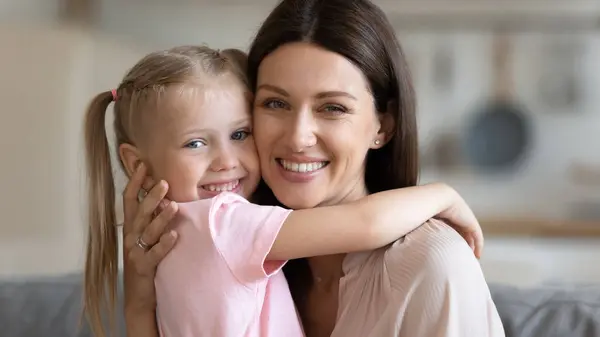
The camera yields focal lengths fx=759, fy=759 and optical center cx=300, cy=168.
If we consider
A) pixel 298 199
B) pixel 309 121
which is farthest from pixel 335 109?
pixel 298 199

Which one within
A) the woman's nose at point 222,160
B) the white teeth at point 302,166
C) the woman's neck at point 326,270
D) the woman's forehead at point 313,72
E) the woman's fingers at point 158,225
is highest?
the woman's forehead at point 313,72

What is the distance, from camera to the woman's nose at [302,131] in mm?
1229

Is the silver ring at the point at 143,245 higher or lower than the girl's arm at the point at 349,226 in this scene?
lower

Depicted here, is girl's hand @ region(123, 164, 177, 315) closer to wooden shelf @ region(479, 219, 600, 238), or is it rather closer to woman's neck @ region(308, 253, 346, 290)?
woman's neck @ region(308, 253, 346, 290)

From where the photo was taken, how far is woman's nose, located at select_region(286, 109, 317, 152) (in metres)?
1.23

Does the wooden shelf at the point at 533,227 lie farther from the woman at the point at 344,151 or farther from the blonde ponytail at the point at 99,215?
the blonde ponytail at the point at 99,215

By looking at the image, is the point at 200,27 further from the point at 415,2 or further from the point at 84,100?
the point at 415,2

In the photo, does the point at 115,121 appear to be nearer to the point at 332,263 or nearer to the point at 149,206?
the point at 149,206

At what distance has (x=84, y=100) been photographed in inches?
108

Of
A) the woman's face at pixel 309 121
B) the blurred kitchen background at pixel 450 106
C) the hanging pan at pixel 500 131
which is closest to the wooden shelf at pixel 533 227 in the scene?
the blurred kitchen background at pixel 450 106

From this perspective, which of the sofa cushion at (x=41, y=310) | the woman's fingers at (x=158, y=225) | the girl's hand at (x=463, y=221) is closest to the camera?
the woman's fingers at (x=158, y=225)

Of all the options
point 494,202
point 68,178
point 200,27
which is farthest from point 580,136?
point 68,178

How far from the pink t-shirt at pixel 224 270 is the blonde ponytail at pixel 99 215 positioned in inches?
9.5

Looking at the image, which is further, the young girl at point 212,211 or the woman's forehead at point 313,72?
the woman's forehead at point 313,72
